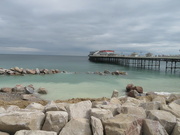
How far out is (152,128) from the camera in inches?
121

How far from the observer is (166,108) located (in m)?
4.17

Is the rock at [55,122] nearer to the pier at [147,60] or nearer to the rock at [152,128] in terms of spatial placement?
the rock at [152,128]

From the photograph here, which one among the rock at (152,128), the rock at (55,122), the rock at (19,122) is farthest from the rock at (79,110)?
the rock at (152,128)

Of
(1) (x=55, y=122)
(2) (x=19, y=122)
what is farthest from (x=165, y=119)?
(2) (x=19, y=122)

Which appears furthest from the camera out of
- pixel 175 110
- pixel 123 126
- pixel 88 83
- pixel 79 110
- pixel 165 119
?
pixel 88 83

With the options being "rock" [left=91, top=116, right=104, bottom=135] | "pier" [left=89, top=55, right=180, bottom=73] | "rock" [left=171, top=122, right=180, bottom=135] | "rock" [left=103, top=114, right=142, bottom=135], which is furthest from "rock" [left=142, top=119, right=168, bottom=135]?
"pier" [left=89, top=55, right=180, bottom=73]

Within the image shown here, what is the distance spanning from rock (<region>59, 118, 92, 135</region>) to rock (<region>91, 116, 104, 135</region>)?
131 mm

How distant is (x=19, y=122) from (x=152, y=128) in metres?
2.84

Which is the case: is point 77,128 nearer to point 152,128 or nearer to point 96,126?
point 96,126

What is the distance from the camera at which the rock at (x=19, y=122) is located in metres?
3.07

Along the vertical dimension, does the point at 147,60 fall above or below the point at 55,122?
below

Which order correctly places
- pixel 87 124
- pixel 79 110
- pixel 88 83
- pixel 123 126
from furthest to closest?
pixel 88 83 → pixel 79 110 → pixel 87 124 → pixel 123 126

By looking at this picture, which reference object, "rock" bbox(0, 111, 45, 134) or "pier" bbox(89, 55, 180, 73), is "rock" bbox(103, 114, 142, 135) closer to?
"rock" bbox(0, 111, 45, 134)

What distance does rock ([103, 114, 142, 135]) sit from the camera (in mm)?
2923
